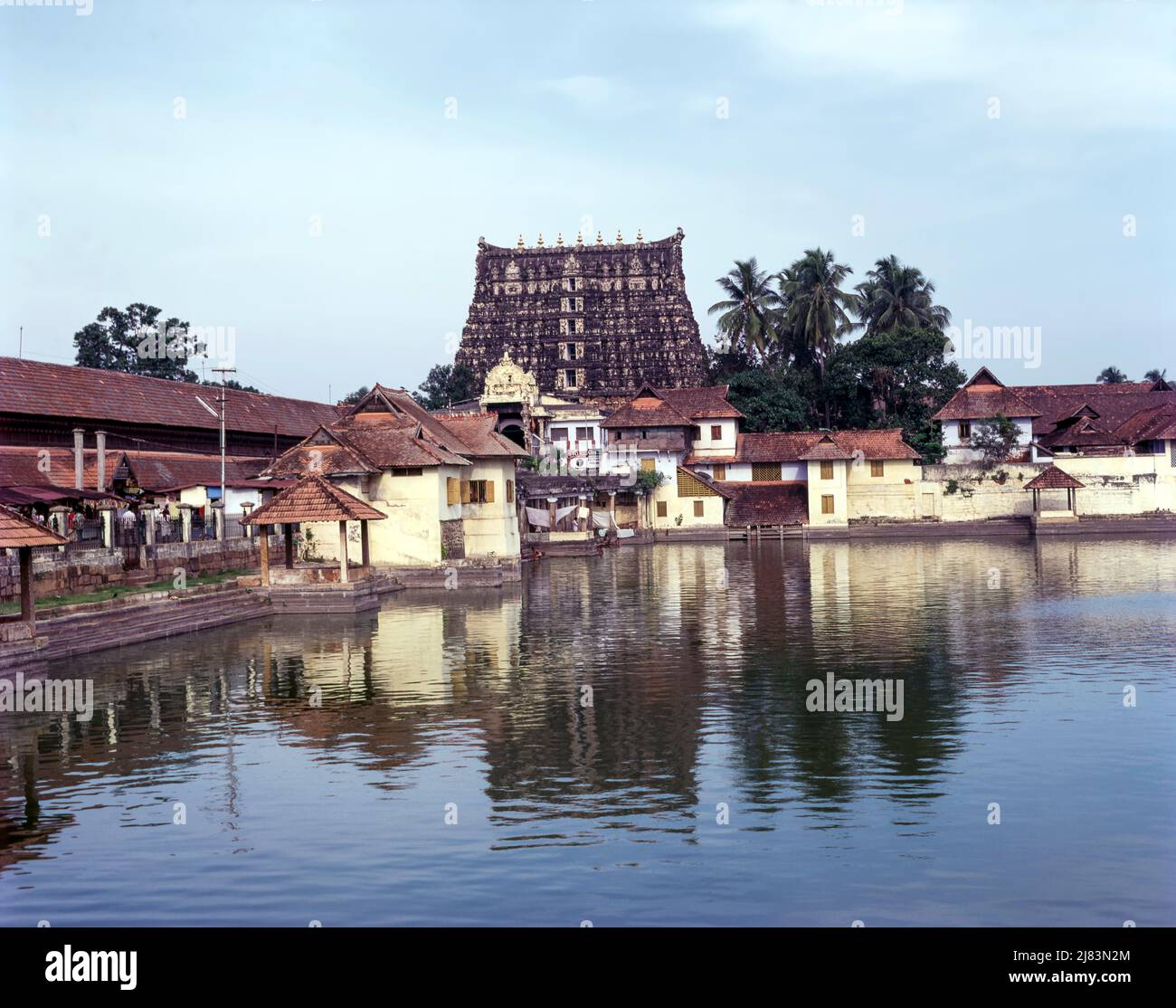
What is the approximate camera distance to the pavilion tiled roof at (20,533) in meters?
20.6

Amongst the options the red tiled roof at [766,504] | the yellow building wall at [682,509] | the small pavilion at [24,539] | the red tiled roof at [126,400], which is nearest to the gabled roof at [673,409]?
the yellow building wall at [682,509]

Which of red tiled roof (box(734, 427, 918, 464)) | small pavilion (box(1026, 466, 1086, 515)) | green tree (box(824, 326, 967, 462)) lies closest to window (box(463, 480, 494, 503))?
red tiled roof (box(734, 427, 918, 464))

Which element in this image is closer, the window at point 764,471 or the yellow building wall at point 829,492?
the yellow building wall at point 829,492

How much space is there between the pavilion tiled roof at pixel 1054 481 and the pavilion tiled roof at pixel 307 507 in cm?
3904

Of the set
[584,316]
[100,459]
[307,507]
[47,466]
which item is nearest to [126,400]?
→ [47,466]

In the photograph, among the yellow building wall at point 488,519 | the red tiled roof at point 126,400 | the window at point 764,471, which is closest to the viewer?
the red tiled roof at point 126,400

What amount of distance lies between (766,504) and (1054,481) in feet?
46.4

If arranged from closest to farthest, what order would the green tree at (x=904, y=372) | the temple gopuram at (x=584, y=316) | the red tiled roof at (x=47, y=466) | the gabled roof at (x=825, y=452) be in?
the red tiled roof at (x=47, y=466) → the gabled roof at (x=825, y=452) → the green tree at (x=904, y=372) → the temple gopuram at (x=584, y=316)

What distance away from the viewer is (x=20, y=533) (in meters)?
21.0

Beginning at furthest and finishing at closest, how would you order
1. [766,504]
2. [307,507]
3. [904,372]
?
[904,372] < [766,504] < [307,507]

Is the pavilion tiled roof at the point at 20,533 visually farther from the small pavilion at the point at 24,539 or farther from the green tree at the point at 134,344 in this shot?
the green tree at the point at 134,344

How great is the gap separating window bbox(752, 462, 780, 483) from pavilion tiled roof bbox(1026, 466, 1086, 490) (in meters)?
12.8

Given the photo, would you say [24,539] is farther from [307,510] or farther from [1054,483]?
[1054,483]
